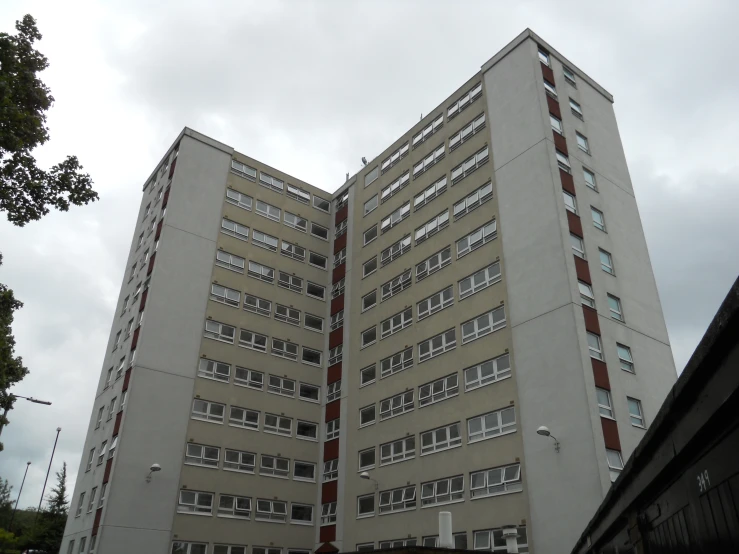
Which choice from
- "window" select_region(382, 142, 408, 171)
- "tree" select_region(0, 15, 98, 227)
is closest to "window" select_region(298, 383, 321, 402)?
"window" select_region(382, 142, 408, 171)

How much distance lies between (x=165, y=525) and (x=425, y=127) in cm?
3282

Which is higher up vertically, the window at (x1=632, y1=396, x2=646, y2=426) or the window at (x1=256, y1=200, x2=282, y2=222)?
the window at (x1=256, y1=200, x2=282, y2=222)

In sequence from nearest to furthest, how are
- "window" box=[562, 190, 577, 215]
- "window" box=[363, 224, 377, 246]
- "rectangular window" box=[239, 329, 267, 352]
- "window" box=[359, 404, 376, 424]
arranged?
"window" box=[562, 190, 577, 215], "window" box=[359, 404, 376, 424], "rectangular window" box=[239, 329, 267, 352], "window" box=[363, 224, 377, 246]

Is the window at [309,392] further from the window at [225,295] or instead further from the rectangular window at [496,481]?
the rectangular window at [496,481]

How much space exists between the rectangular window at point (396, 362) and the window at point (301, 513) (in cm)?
1051

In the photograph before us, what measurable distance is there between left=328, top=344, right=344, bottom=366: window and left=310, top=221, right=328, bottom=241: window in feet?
35.9

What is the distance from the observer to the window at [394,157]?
48594 millimetres

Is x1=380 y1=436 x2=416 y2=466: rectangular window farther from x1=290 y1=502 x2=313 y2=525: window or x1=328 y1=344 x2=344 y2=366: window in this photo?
x1=328 y1=344 x2=344 y2=366: window

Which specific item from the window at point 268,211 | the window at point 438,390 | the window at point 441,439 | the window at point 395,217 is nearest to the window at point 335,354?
the window at point 395,217

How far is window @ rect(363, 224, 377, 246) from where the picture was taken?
48438 millimetres

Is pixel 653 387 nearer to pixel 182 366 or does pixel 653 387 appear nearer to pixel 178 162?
pixel 182 366

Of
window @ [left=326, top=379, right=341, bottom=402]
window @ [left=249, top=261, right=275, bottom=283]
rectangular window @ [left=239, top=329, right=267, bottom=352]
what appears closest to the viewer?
rectangular window @ [left=239, top=329, right=267, bottom=352]

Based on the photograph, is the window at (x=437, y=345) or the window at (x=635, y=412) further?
the window at (x=437, y=345)

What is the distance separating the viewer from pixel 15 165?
15852 mm
